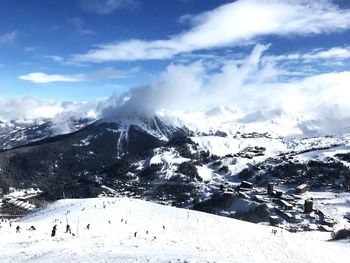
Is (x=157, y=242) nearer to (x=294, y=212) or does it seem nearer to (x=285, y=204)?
(x=294, y=212)

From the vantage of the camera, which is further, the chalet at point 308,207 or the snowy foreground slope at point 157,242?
the chalet at point 308,207

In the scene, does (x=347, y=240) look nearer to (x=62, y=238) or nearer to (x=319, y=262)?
(x=319, y=262)

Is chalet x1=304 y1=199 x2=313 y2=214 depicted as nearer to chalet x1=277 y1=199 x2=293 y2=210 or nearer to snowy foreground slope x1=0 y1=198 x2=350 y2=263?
chalet x1=277 y1=199 x2=293 y2=210

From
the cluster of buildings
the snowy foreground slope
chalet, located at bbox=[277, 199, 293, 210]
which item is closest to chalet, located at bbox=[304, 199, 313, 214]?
the cluster of buildings

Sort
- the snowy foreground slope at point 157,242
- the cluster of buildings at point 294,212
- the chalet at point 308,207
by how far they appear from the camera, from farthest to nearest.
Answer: the chalet at point 308,207, the cluster of buildings at point 294,212, the snowy foreground slope at point 157,242

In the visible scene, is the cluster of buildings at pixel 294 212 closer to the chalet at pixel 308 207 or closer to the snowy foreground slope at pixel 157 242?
the chalet at pixel 308 207

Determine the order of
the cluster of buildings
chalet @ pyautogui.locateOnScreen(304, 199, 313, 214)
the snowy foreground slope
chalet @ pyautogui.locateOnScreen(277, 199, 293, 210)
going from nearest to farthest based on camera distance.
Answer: the snowy foreground slope → the cluster of buildings → chalet @ pyautogui.locateOnScreen(304, 199, 313, 214) → chalet @ pyautogui.locateOnScreen(277, 199, 293, 210)

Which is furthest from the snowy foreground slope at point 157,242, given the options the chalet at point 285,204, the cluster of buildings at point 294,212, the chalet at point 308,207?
the chalet at point 285,204

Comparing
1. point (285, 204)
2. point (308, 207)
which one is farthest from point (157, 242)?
point (285, 204)

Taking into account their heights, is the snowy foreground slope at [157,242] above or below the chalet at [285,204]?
above
